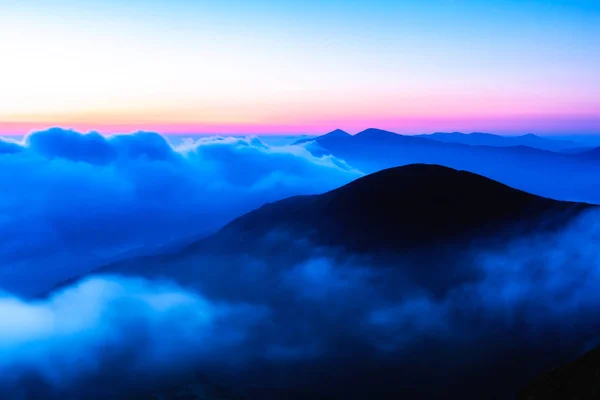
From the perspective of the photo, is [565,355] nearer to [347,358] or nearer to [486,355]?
[486,355]

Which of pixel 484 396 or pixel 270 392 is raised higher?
pixel 484 396

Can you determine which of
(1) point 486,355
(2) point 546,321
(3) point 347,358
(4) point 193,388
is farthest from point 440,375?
(4) point 193,388

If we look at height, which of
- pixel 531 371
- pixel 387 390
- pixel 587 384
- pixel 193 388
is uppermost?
pixel 587 384

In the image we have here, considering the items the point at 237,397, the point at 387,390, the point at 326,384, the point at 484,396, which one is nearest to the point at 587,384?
the point at 484,396

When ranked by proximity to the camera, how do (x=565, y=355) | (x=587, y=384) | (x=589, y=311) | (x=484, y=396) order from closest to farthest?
(x=587, y=384)
(x=484, y=396)
(x=565, y=355)
(x=589, y=311)

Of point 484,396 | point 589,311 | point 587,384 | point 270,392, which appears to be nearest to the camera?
point 587,384

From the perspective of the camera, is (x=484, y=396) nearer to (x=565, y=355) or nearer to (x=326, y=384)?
(x=565, y=355)

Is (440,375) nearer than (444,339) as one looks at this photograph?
Yes
